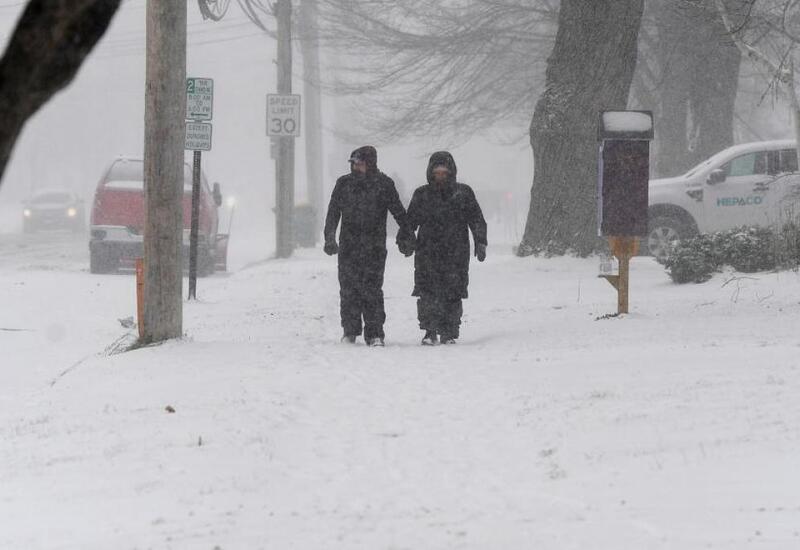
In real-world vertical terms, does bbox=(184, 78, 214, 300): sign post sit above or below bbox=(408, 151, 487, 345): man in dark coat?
above

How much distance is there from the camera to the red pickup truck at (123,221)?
20344 millimetres

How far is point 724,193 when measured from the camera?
773 inches

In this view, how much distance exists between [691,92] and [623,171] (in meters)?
15.0

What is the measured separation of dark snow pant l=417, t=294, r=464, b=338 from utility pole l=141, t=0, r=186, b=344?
6.48ft

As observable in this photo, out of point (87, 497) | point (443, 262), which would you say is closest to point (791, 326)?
point (443, 262)

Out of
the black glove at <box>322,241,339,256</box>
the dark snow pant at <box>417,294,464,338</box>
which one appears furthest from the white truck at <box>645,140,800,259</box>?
the black glove at <box>322,241,339,256</box>

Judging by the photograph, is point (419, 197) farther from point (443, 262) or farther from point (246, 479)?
point (246, 479)

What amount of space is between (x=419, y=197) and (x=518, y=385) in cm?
292

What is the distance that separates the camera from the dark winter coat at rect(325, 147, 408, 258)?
10.8m

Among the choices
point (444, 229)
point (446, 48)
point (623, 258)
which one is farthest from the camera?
point (446, 48)

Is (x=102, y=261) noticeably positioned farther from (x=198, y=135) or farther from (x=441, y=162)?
(x=441, y=162)

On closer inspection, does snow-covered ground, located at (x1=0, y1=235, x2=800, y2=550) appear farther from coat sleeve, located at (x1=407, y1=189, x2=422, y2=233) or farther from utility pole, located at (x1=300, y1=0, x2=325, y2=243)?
utility pole, located at (x1=300, y1=0, x2=325, y2=243)

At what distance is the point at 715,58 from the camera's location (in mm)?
24875

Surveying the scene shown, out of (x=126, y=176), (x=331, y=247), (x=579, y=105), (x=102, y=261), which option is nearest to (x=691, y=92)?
(x=579, y=105)
